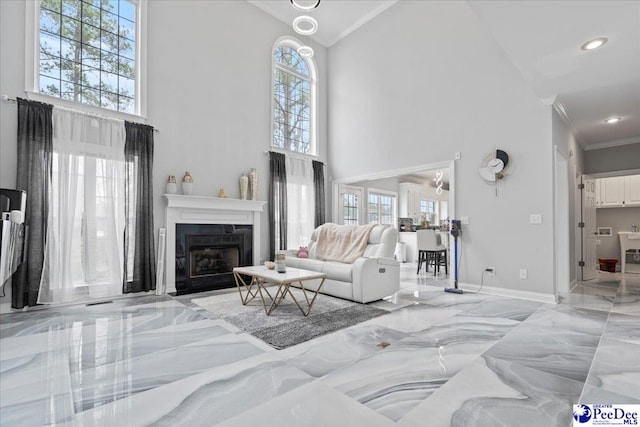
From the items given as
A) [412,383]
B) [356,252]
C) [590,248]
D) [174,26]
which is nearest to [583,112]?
[590,248]

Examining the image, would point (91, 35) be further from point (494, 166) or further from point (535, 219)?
point (535, 219)

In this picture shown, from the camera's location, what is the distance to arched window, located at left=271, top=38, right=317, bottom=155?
6.35 meters

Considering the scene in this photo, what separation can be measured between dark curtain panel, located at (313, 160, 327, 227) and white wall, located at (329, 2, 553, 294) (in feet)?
1.80

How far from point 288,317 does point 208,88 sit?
13.2 ft

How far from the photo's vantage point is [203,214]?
492 cm

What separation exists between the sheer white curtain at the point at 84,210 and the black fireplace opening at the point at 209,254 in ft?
2.57

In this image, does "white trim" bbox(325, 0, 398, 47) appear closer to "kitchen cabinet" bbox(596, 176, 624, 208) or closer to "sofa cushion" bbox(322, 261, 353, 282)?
"sofa cushion" bbox(322, 261, 353, 282)

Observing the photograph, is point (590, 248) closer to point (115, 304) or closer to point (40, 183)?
point (115, 304)

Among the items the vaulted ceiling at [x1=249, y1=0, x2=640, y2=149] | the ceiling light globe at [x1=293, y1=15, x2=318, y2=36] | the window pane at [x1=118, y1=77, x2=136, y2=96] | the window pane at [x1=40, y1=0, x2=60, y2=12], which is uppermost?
the window pane at [x1=40, y1=0, x2=60, y2=12]

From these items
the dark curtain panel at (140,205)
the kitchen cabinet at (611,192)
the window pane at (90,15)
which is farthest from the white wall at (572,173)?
the window pane at (90,15)

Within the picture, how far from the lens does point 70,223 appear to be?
12.6 ft

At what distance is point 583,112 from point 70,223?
7124 millimetres

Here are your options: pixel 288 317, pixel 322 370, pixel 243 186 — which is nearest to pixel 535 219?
pixel 288 317

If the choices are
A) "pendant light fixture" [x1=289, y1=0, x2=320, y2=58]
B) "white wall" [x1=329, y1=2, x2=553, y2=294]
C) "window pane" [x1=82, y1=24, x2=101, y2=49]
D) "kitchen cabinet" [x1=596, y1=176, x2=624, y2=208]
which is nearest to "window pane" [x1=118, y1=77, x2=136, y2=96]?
"window pane" [x1=82, y1=24, x2=101, y2=49]
